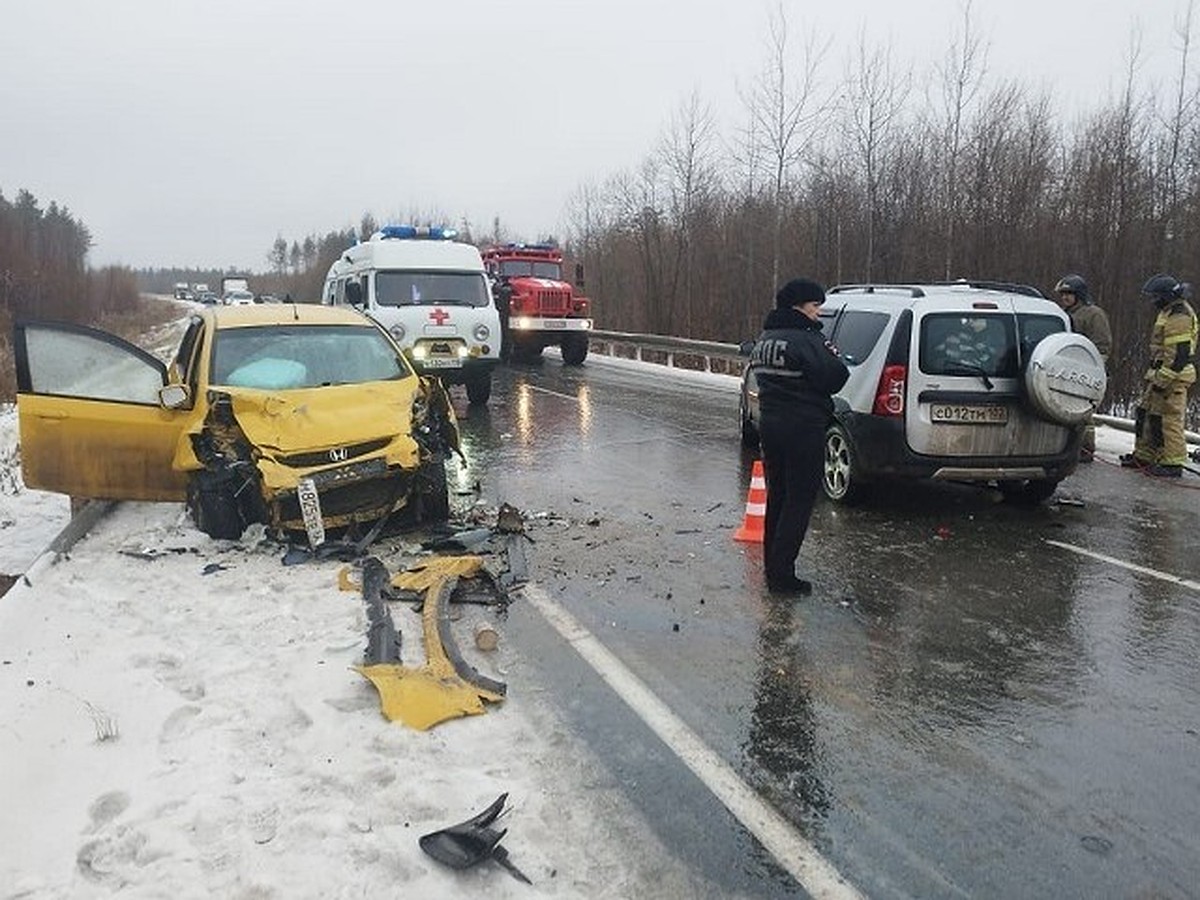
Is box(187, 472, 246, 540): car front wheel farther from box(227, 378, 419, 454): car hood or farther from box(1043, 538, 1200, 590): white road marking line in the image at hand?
box(1043, 538, 1200, 590): white road marking line

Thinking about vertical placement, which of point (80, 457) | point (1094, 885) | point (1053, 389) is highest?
point (1053, 389)

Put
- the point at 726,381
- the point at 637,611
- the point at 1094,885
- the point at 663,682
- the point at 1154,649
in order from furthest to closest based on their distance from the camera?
1. the point at 726,381
2. the point at 637,611
3. the point at 1154,649
4. the point at 663,682
5. the point at 1094,885

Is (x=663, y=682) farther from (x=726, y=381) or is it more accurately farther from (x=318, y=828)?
(x=726, y=381)

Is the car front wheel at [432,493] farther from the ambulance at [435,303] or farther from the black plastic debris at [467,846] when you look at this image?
the ambulance at [435,303]

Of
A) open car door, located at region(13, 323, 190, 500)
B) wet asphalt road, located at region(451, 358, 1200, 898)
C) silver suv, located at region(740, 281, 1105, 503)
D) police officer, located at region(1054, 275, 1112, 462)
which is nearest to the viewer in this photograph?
wet asphalt road, located at region(451, 358, 1200, 898)

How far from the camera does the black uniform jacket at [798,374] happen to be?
5.51 m

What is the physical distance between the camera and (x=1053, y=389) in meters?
7.03

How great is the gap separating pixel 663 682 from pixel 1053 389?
440 centimetres

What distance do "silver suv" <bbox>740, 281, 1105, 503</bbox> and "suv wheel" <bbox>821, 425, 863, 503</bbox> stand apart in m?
0.20

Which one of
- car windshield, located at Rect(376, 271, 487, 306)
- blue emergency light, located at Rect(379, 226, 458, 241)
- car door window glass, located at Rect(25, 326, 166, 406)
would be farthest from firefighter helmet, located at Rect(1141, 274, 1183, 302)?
blue emergency light, located at Rect(379, 226, 458, 241)

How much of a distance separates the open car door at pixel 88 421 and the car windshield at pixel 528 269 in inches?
708

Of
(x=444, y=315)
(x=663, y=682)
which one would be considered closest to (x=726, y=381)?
(x=444, y=315)

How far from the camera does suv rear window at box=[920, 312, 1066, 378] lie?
7234mm

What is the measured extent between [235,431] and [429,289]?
29.0 ft
